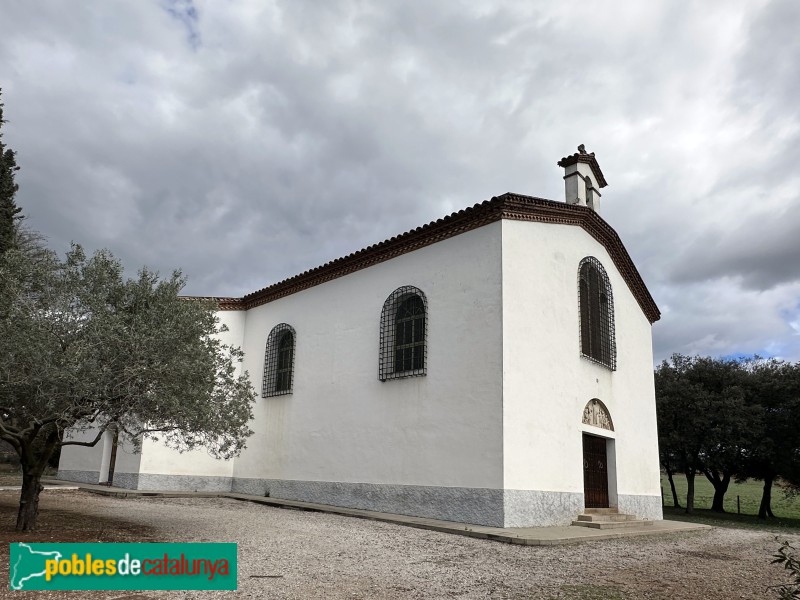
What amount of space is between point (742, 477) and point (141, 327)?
24871 mm

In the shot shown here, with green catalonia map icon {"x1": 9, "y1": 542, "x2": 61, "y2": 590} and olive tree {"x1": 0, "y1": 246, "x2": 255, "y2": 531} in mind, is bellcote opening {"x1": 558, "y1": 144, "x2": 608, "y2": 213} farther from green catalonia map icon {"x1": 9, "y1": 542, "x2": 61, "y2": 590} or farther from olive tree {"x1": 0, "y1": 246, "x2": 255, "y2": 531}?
green catalonia map icon {"x1": 9, "y1": 542, "x2": 61, "y2": 590}

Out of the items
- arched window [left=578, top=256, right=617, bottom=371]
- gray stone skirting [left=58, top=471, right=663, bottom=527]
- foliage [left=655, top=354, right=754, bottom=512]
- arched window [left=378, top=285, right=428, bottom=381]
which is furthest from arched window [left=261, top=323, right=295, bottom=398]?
foliage [left=655, top=354, right=754, bottom=512]

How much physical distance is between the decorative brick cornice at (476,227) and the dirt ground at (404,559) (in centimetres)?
591

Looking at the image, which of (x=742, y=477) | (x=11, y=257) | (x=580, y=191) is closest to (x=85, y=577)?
(x=11, y=257)

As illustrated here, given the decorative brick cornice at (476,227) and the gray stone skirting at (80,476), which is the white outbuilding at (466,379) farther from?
the gray stone skirting at (80,476)

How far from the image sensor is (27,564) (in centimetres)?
485

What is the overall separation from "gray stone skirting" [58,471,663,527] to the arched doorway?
0.56m

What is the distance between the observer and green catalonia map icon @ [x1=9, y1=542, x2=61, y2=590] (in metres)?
4.70

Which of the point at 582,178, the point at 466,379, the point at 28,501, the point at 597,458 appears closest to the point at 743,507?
the point at 597,458

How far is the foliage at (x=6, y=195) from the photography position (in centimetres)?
1405

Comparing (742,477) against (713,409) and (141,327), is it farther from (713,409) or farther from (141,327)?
(141,327)

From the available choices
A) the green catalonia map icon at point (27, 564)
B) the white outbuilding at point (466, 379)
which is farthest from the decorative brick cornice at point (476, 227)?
the green catalonia map icon at point (27, 564)

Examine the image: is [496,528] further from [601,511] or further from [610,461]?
[610,461]

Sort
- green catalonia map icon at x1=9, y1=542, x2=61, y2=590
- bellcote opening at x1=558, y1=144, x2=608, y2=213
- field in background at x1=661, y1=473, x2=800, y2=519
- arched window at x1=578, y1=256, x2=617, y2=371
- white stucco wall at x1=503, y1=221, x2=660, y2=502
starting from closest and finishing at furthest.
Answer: green catalonia map icon at x1=9, y1=542, x2=61, y2=590 → white stucco wall at x1=503, y1=221, x2=660, y2=502 → arched window at x1=578, y1=256, x2=617, y2=371 → bellcote opening at x1=558, y1=144, x2=608, y2=213 → field in background at x1=661, y1=473, x2=800, y2=519
